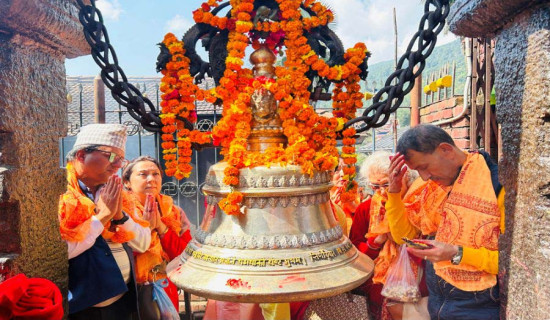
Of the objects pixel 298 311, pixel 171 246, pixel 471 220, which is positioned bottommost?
pixel 298 311

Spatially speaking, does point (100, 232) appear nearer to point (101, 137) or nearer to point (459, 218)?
point (101, 137)

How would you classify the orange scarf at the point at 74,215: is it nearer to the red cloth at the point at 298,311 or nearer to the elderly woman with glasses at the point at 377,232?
the elderly woman with glasses at the point at 377,232

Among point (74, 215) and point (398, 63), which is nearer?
point (398, 63)

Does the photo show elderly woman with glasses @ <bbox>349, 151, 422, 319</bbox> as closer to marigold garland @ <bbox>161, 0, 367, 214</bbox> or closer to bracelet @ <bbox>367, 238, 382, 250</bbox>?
bracelet @ <bbox>367, 238, 382, 250</bbox>

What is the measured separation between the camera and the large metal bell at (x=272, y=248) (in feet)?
4.27

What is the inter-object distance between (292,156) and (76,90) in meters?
17.5

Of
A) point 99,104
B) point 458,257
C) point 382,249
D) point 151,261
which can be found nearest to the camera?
point 458,257

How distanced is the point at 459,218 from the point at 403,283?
101cm

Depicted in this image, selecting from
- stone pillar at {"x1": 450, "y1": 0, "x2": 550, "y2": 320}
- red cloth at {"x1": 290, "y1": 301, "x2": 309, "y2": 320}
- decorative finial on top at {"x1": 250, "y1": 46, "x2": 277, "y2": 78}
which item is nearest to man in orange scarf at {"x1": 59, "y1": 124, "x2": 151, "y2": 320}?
decorative finial on top at {"x1": 250, "y1": 46, "x2": 277, "y2": 78}

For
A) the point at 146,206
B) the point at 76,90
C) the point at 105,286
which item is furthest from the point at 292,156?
the point at 76,90

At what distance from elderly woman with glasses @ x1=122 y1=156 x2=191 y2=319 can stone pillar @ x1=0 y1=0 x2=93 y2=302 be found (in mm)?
1549

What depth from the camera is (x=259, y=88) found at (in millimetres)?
1553

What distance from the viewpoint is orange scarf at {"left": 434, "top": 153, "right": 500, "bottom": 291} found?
7.13 feet

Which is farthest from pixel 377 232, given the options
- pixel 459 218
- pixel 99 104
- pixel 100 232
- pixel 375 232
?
pixel 99 104
